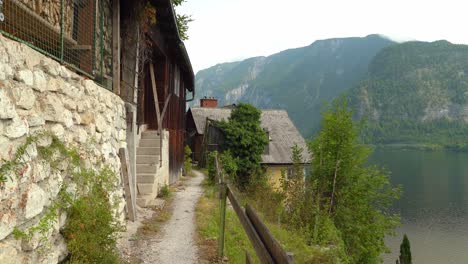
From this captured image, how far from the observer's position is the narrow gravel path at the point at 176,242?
5828 mm

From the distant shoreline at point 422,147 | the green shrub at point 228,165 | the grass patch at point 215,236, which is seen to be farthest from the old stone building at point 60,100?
the distant shoreline at point 422,147

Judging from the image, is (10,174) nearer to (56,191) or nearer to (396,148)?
(56,191)

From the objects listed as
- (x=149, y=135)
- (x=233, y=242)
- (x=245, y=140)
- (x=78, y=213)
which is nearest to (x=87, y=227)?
A: (x=78, y=213)

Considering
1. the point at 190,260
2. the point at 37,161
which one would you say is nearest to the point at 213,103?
the point at 190,260

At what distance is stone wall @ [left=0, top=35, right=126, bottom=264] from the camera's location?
2787 millimetres

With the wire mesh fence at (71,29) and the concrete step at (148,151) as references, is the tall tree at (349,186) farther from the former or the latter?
the wire mesh fence at (71,29)

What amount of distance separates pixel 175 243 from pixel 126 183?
1.52 meters

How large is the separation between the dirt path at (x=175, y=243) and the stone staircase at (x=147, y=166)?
0.84 meters

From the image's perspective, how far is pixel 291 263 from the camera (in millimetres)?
1972

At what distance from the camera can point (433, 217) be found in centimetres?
3791

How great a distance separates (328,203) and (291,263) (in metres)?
12.1

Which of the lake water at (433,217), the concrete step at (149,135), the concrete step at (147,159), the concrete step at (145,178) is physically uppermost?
the concrete step at (149,135)

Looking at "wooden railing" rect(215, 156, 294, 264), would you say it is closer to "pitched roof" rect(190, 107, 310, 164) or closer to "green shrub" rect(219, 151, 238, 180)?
"green shrub" rect(219, 151, 238, 180)

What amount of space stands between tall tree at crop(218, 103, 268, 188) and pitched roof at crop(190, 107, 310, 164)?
8.55 feet
